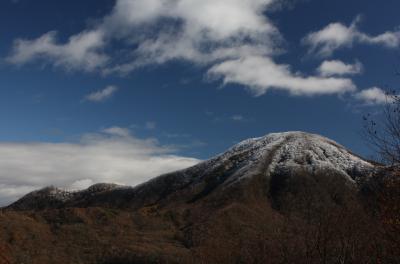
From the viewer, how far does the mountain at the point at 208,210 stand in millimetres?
71250

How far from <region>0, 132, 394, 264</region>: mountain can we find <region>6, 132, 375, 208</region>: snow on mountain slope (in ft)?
1.10

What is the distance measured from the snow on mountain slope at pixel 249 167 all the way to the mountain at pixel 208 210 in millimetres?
335

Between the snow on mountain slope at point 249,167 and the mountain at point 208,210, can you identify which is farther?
the snow on mountain slope at point 249,167

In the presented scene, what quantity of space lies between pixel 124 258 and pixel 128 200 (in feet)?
274

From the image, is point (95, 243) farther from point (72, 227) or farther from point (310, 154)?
point (310, 154)

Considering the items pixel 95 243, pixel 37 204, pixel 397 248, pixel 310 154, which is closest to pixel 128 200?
pixel 37 204

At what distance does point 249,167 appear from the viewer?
148 meters

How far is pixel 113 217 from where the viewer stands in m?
107

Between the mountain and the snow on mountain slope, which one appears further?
the snow on mountain slope

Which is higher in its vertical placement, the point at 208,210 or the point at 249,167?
the point at 249,167

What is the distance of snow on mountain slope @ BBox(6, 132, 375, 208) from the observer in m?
145

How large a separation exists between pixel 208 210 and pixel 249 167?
107ft

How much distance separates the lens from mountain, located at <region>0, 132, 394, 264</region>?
234ft

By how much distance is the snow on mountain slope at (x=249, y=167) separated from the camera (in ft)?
474
